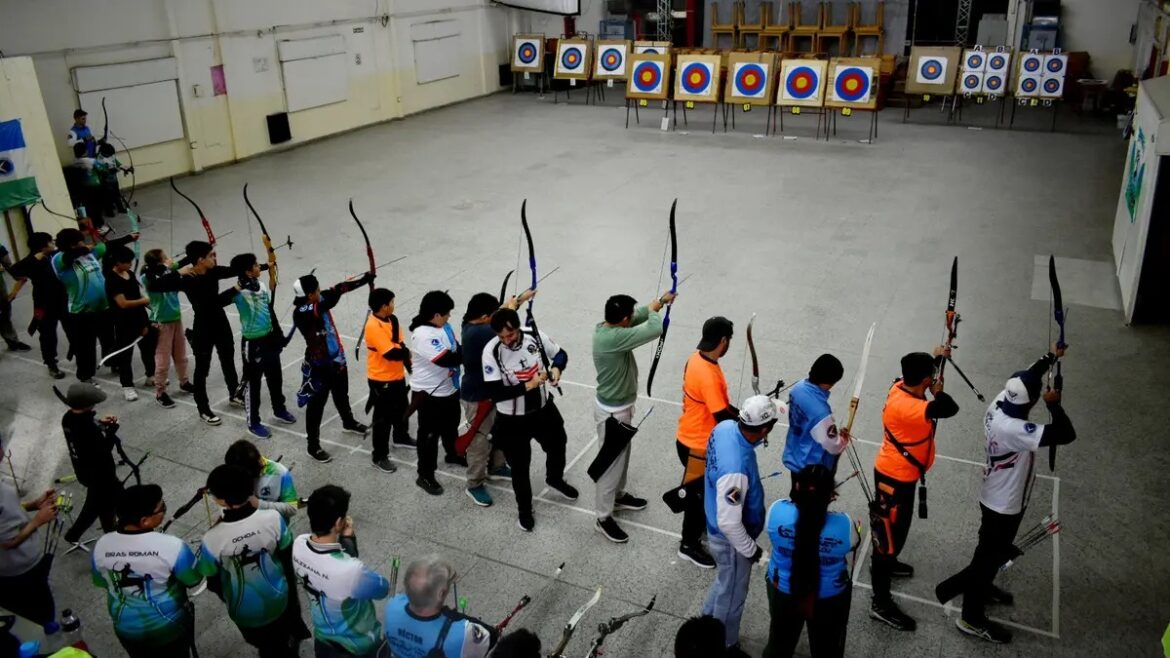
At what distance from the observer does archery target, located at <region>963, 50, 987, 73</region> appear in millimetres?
15883

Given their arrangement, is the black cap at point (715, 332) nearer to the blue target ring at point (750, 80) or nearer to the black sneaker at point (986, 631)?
the black sneaker at point (986, 631)

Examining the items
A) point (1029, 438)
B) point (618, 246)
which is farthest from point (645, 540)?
point (618, 246)

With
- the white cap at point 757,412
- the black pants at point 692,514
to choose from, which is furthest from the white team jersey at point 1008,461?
the black pants at point 692,514

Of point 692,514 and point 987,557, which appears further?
point 692,514

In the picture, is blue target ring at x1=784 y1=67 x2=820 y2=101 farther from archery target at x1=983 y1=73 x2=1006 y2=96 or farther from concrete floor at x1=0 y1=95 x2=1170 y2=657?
archery target at x1=983 y1=73 x2=1006 y2=96

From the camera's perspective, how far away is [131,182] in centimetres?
1294

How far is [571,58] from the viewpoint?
18859 millimetres

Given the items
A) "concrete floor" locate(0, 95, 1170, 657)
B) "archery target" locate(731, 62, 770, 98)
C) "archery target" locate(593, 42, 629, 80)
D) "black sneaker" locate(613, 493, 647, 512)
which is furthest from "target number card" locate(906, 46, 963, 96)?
"black sneaker" locate(613, 493, 647, 512)

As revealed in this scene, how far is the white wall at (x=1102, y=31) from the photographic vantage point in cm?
1723

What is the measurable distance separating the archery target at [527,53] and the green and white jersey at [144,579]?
1802cm

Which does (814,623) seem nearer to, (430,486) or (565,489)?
(565,489)

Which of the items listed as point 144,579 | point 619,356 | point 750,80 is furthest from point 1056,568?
point 750,80

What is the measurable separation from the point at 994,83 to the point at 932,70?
43.8 inches

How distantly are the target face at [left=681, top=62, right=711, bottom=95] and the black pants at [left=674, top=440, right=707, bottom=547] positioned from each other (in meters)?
13.0
